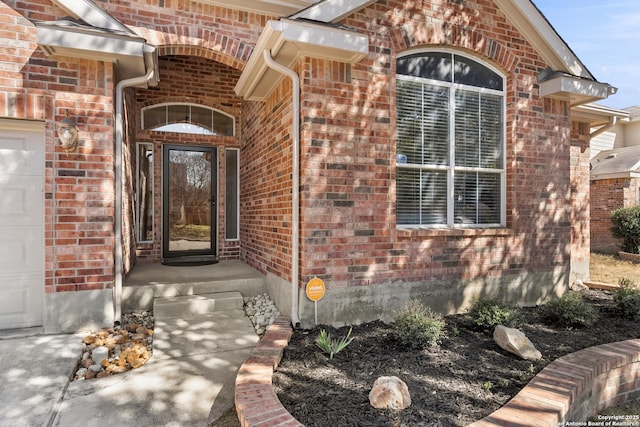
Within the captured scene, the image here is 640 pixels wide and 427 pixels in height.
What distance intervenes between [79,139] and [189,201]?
9.99ft

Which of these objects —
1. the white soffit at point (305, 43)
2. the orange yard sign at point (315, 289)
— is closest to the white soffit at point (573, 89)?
the white soffit at point (305, 43)

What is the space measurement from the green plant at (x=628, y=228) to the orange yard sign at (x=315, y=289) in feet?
35.8

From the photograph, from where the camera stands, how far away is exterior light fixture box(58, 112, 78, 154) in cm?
393

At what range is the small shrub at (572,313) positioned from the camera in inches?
168

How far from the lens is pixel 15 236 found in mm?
4145

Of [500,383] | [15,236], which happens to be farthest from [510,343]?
[15,236]

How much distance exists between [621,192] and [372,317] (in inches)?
508

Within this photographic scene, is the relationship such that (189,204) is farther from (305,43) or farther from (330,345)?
(330,345)

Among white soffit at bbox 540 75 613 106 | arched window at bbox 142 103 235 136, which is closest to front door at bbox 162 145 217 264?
arched window at bbox 142 103 235 136

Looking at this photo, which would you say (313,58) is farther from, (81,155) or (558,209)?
(558,209)

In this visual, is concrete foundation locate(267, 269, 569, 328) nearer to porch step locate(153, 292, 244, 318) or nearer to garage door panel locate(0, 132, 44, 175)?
porch step locate(153, 292, 244, 318)

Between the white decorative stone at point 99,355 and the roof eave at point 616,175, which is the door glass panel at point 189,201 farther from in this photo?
the roof eave at point 616,175

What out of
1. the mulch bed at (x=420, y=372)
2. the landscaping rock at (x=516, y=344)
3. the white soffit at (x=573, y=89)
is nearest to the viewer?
the mulch bed at (x=420, y=372)

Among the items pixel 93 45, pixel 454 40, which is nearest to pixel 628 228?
pixel 454 40
